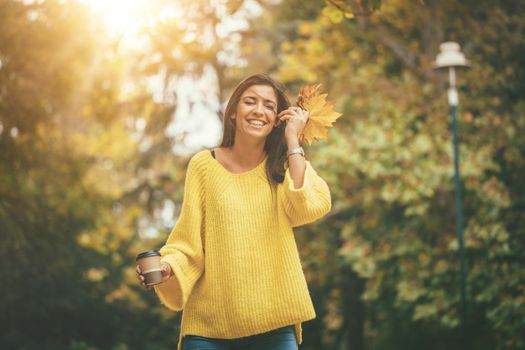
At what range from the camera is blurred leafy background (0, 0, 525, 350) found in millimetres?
8117

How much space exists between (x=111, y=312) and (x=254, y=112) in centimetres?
777

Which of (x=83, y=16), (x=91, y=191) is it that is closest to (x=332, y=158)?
(x=91, y=191)

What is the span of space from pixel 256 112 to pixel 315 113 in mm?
255

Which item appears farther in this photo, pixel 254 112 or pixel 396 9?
pixel 396 9

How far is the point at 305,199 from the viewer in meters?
2.87

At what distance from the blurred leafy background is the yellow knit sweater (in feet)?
6.98

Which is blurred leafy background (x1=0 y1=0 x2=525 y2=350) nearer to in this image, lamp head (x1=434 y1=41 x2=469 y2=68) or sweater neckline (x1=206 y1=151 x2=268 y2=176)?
lamp head (x1=434 y1=41 x2=469 y2=68)

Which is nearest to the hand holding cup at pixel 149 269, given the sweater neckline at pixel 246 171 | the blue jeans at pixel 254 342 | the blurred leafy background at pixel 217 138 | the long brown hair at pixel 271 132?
the blue jeans at pixel 254 342

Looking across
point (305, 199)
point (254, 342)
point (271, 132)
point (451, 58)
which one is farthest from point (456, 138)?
point (254, 342)

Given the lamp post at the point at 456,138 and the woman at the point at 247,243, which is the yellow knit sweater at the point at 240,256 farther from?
the lamp post at the point at 456,138

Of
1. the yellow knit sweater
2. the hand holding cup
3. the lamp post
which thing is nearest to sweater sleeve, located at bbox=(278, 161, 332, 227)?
the yellow knit sweater

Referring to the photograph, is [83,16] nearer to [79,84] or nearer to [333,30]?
[79,84]

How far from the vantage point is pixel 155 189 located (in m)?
14.7

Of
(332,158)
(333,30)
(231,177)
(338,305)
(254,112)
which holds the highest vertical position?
(333,30)
